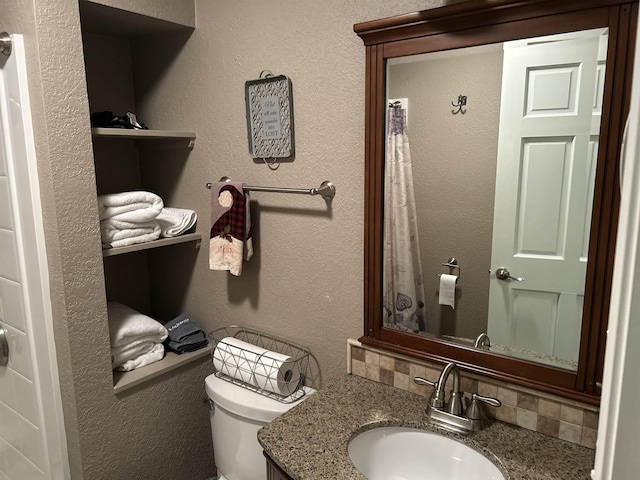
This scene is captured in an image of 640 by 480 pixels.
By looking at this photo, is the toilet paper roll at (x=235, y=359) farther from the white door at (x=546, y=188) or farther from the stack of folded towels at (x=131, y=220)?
the white door at (x=546, y=188)

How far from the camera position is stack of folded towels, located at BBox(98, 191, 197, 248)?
1.53 m

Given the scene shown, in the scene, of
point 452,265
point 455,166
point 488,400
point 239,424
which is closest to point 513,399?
point 488,400

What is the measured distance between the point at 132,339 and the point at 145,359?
3.7 inches

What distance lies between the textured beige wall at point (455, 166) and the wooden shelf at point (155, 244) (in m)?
0.93

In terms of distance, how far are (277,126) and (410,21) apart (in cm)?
54

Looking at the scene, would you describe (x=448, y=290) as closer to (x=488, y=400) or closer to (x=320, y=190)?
(x=488, y=400)

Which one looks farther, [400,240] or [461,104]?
[400,240]

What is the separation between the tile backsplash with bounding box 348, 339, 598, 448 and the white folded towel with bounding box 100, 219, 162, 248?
85 cm

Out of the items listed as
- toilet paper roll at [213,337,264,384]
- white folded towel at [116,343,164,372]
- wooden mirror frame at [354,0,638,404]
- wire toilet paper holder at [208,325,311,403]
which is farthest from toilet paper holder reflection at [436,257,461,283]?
white folded towel at [116,343,164,372]

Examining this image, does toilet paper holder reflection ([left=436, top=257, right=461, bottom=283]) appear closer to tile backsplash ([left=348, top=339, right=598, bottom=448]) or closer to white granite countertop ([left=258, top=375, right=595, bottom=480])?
tile backsplash ([left=348, top=339, right=598, bottom=448])

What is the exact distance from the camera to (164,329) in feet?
5.72

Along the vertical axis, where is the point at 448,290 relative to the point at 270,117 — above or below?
below

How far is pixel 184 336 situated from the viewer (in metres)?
1.77

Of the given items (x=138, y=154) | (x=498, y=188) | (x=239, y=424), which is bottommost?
(x=239, y=424)
